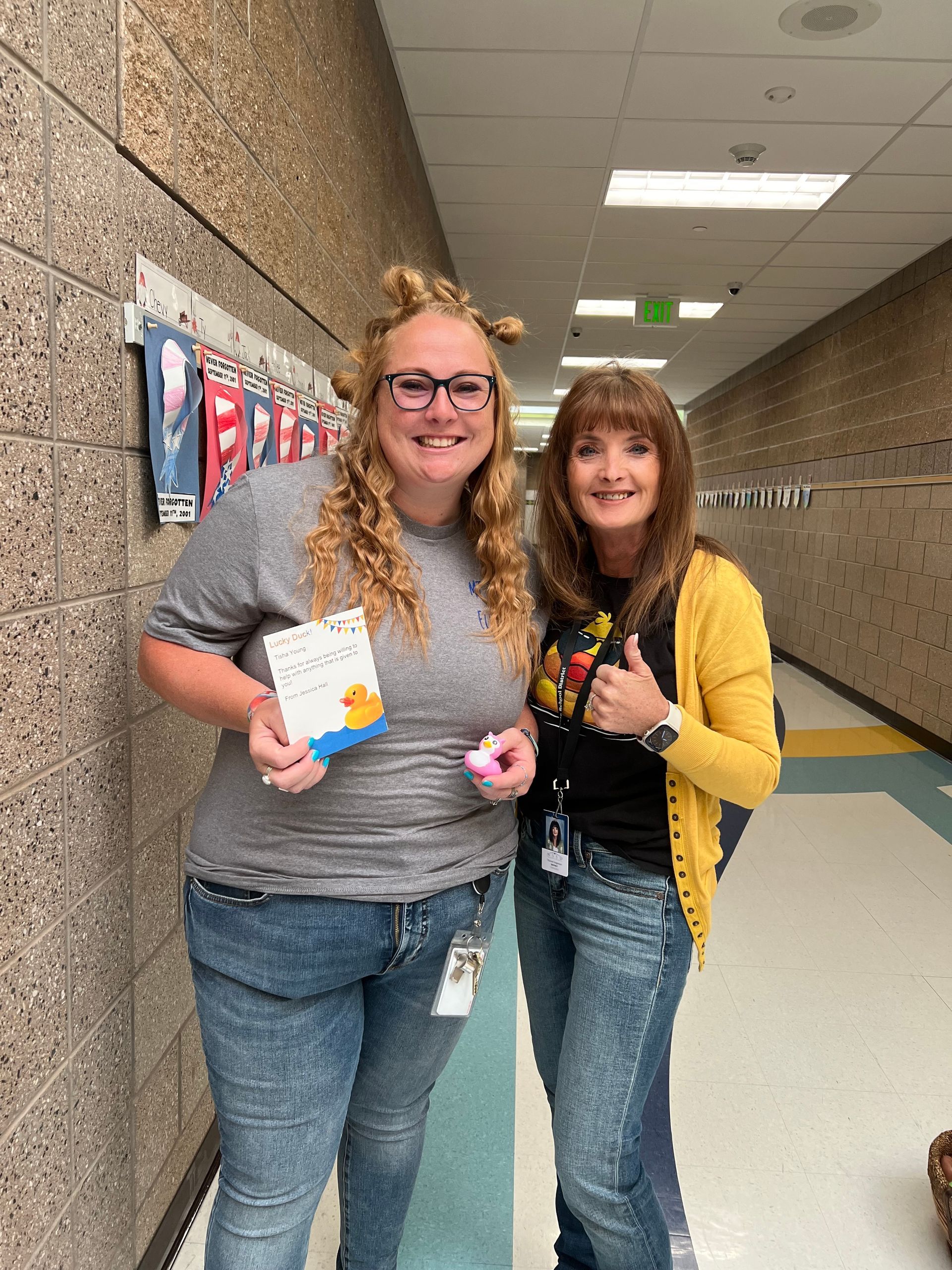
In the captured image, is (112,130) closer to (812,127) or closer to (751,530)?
(812,127)

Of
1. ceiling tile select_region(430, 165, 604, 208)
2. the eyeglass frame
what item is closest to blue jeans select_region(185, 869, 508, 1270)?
the eyeglass frame

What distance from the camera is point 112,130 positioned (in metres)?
1.15

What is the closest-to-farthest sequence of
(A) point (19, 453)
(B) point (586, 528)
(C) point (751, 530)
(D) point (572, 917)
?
(A) point (19, 453), (D) point (572, 917), (B) point (586, 528), (C) point (751, 530)

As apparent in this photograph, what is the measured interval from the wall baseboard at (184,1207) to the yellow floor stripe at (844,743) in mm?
4206

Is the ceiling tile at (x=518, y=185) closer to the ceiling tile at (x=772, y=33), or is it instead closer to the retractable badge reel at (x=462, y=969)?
the ceiling tile at (x=772, y=33)

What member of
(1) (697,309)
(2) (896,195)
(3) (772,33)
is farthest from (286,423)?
(1) (697,309)

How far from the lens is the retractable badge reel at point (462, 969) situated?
1.14 metres

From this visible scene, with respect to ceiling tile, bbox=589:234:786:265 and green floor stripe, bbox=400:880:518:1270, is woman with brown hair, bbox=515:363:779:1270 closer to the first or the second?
green floor stripe, bbox=400:880:518:1270

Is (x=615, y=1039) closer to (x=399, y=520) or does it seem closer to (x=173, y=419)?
(x=399, y=520)

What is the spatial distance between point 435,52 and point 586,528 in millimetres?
2941

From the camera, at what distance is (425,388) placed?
1084 millimetres

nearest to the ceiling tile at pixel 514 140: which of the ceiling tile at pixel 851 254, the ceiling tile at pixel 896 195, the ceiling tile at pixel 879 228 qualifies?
the ceiling tile at pixel 896 195

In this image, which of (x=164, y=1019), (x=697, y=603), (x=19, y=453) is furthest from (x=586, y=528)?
(x=164, y=1019)

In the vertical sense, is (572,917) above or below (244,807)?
below
